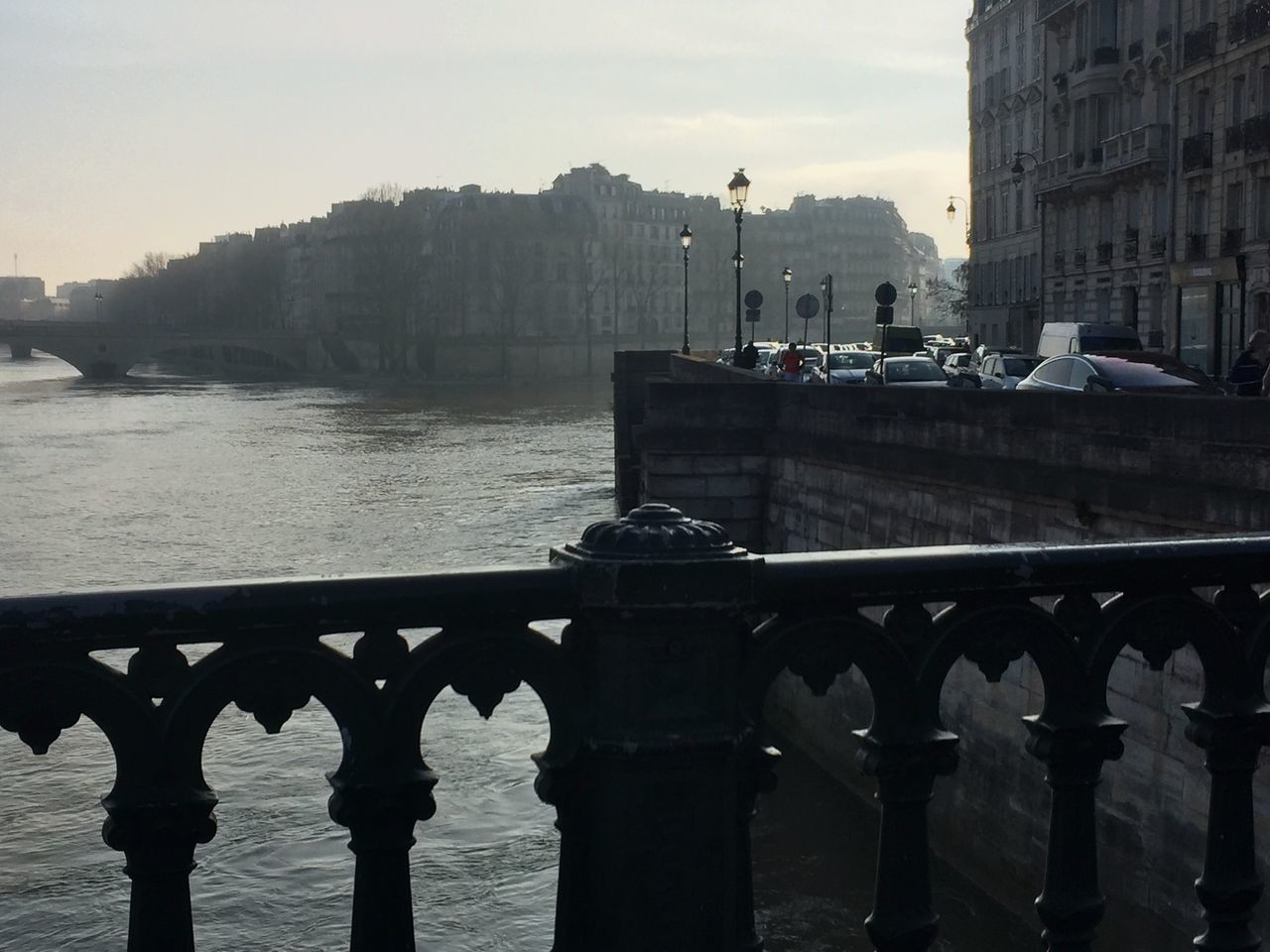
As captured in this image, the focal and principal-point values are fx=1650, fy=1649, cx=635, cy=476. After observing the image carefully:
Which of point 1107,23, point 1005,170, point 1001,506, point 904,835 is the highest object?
point 1107,23

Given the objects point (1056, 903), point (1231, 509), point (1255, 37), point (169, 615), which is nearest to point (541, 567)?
point (169, 615)

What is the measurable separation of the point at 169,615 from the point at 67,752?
748 inches

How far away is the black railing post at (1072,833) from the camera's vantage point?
270 cm

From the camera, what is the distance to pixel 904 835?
2629mm

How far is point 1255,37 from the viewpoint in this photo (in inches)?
1355

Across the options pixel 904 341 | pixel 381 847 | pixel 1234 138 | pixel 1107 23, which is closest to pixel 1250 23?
pixel 1234 138

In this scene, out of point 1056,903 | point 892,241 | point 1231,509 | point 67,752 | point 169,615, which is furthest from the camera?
point 892,241

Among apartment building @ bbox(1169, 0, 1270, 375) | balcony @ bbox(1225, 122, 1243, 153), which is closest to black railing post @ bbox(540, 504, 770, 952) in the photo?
apartment building @ bbox(1169, 0, 1270, 375)

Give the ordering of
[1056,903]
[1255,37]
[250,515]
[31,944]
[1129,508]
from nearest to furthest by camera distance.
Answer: [1056,903], [1129,508], [31,944], [1255,37], [250,515]

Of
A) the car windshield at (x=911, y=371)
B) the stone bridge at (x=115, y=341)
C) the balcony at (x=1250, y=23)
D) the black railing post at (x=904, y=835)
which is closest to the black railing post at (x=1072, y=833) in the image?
the black railing post at (x=904, y=835)

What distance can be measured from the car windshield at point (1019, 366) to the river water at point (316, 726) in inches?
383

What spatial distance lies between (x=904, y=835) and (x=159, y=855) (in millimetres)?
1144

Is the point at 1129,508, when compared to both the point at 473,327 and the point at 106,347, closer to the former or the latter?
the point at 106,347

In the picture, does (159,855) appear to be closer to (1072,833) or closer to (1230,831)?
(1072,833)
